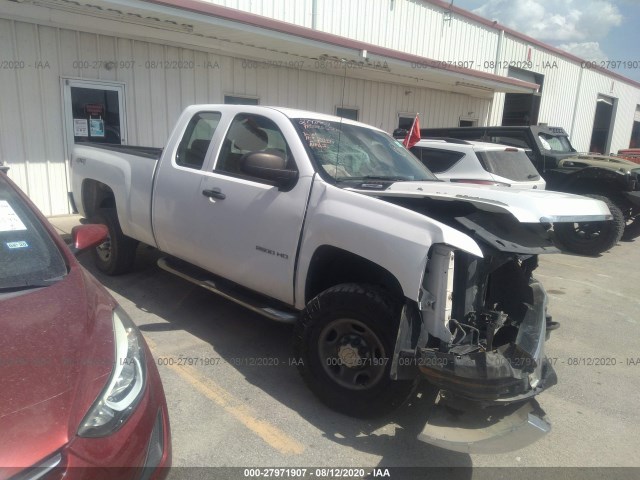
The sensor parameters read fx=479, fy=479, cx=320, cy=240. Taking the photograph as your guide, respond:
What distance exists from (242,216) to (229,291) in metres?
0.66

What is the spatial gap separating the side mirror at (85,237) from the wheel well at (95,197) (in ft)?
8.61

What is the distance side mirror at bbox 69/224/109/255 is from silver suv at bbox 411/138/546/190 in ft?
17.6

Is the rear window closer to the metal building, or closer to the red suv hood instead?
the metal building

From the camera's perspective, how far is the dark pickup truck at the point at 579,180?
8352 mm

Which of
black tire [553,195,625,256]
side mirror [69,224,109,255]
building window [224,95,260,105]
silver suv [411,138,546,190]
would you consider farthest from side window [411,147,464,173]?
side mirror [69,224,109,255]

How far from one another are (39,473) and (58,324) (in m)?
0.73

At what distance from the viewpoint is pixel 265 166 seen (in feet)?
10.9

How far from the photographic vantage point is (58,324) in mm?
2102

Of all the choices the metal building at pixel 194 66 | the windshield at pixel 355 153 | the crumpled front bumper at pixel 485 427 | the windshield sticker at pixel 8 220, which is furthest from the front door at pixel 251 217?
the windshield sticker at pixel 8 220

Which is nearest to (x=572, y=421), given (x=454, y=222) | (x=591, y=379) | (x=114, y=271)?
(x=591, y=379)

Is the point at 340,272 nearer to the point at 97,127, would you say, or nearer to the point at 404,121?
the point at 97,127

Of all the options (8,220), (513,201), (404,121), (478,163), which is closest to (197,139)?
(8,220)

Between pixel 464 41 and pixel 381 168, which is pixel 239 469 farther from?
pixel 464 41

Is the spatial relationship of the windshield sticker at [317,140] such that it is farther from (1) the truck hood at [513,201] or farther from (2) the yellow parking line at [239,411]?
(2) the yellow parking line at [239,411]
